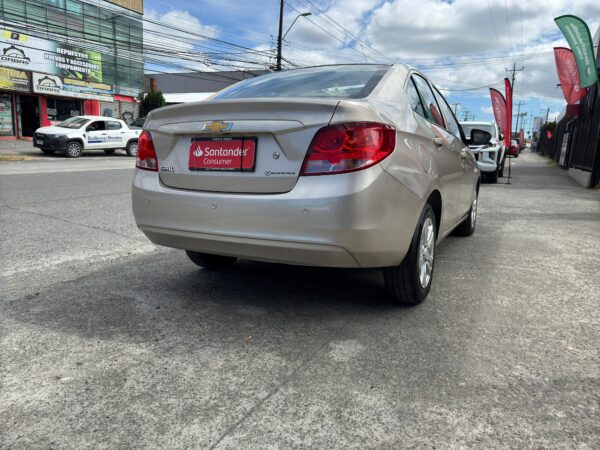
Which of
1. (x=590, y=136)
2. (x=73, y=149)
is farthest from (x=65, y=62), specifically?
(x=590, y=136)

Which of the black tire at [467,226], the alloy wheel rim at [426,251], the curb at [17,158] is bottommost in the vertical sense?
the curb at [17,158]

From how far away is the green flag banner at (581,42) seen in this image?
486 inches

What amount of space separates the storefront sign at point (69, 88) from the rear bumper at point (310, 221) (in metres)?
A: 28.6

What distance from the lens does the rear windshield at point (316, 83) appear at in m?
3.08

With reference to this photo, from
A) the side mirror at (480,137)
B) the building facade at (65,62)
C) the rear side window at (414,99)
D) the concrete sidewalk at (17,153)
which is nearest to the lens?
the rear side window at (414,99)

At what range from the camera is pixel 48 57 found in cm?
2761

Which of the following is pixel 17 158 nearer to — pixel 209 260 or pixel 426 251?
pixel 209 260

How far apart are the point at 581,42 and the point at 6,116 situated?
26.9 m

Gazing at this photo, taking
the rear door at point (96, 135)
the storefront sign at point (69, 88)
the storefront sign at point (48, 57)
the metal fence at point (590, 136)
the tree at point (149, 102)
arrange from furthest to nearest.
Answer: the tree at point (149, 102)
the storefront sign at point (69, 88)
the storefront sign at point (48, 57)
the rear door at point (96, 135)
the metal fence at point (590, 136)

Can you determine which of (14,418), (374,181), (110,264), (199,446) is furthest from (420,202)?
Answer: (110,264)

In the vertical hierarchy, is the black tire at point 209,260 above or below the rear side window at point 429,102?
below

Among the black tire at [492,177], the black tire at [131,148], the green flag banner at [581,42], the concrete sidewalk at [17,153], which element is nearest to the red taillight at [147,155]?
the black tire at [492,177]

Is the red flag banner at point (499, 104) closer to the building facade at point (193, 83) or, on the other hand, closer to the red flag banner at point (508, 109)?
the red flag banner at point (508, 109)

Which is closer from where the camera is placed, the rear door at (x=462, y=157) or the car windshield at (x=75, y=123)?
the rear door at (x=462, y=157)
